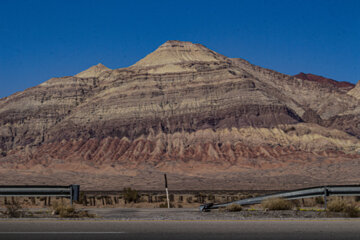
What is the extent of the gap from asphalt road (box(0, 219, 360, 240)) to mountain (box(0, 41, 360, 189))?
58.7m

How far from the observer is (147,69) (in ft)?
375

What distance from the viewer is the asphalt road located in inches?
324

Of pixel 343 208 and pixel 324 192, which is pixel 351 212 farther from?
pixel 324 192

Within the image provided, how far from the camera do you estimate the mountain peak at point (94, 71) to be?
12630 cm

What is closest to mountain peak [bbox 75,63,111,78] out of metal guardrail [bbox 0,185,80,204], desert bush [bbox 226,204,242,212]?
metal guardrail [bbox 0,185,80,204]

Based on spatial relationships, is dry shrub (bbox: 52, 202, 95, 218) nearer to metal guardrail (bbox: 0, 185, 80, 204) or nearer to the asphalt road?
the asphalt road

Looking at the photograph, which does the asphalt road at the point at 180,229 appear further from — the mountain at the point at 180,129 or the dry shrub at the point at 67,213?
the mountain at the point at 180,129

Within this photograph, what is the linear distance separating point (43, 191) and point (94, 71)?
116 m

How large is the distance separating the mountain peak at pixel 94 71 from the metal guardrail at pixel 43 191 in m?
113

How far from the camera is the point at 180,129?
94.8 m

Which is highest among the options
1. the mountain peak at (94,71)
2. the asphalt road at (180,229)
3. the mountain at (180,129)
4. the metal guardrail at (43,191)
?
the mountain peak at (94,71)

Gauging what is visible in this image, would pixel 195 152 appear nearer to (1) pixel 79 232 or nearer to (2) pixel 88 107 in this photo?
(2) pixel 88 107

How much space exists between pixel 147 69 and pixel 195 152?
34.2 m

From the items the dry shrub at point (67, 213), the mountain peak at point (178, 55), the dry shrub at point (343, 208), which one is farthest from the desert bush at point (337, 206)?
the mountain peak at point (178, 55)
